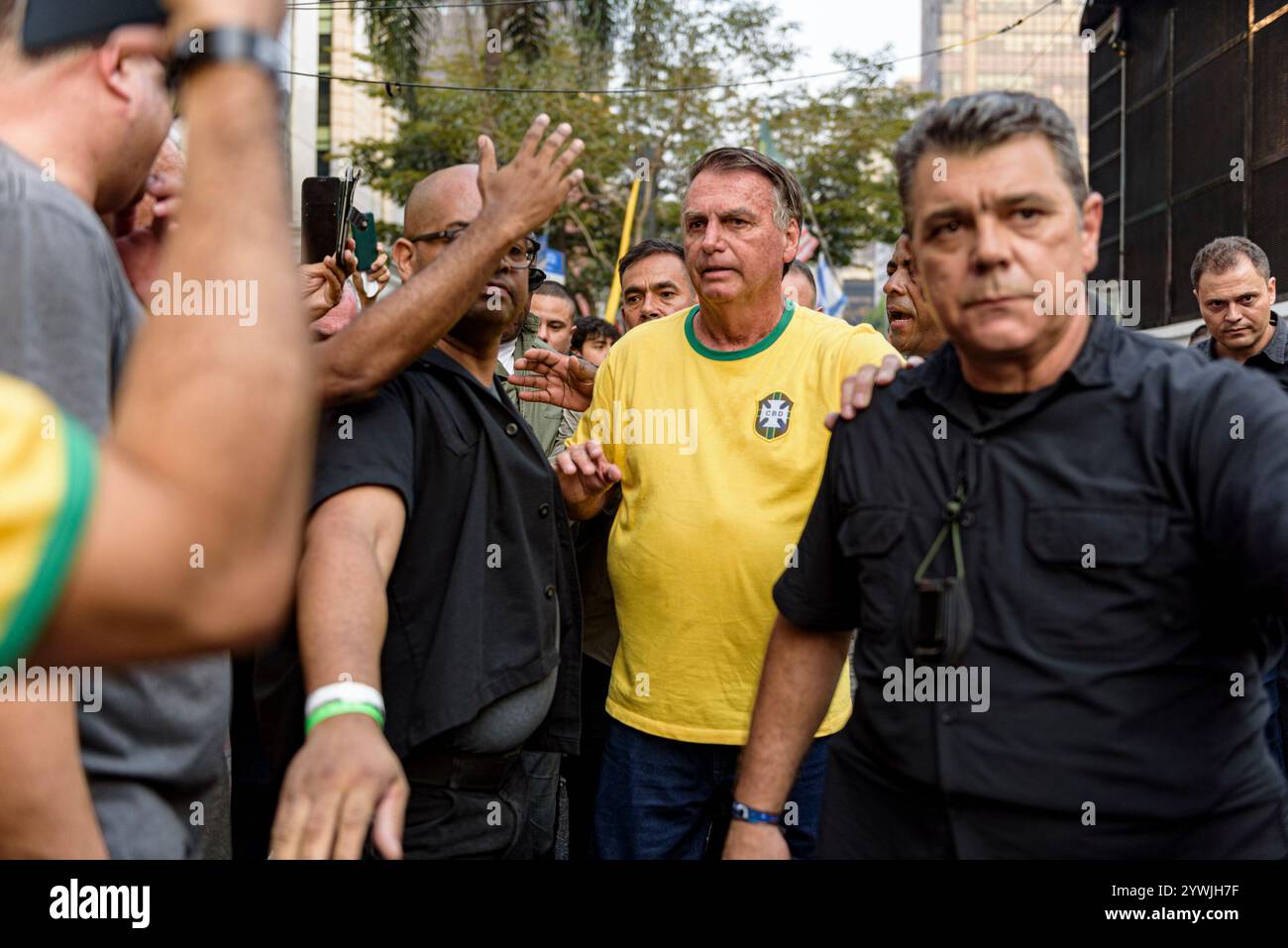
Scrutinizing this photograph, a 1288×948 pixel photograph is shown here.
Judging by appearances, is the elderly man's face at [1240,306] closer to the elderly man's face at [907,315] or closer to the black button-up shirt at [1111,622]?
the elderly man's face at [907,315]

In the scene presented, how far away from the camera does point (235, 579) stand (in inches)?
37.0

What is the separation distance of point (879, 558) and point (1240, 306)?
177 inches

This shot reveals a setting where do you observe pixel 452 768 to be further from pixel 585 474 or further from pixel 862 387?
pixel 862 387

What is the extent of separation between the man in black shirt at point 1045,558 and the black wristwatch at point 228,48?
134 cm

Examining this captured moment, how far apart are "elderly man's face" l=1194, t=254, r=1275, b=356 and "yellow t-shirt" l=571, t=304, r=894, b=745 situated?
3.13 m

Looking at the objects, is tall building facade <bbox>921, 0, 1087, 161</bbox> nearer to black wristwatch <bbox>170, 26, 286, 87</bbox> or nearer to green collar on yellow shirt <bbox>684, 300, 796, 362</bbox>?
green collar on yellow shirt <bbox>684, 300, 796, 362</bbox>

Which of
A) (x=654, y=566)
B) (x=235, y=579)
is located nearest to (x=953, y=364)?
(x=654, y=566)

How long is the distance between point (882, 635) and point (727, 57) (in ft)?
75.0

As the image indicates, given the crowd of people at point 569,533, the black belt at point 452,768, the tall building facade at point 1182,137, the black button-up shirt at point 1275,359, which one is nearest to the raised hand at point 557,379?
the crowd of people at point 569,533

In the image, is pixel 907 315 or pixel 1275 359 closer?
pixel 907 315

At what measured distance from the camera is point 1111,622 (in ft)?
6.35

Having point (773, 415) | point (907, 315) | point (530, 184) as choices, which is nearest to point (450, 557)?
point (530, 184)

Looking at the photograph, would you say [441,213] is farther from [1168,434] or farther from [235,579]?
[235,579]

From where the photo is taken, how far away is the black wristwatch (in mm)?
967
